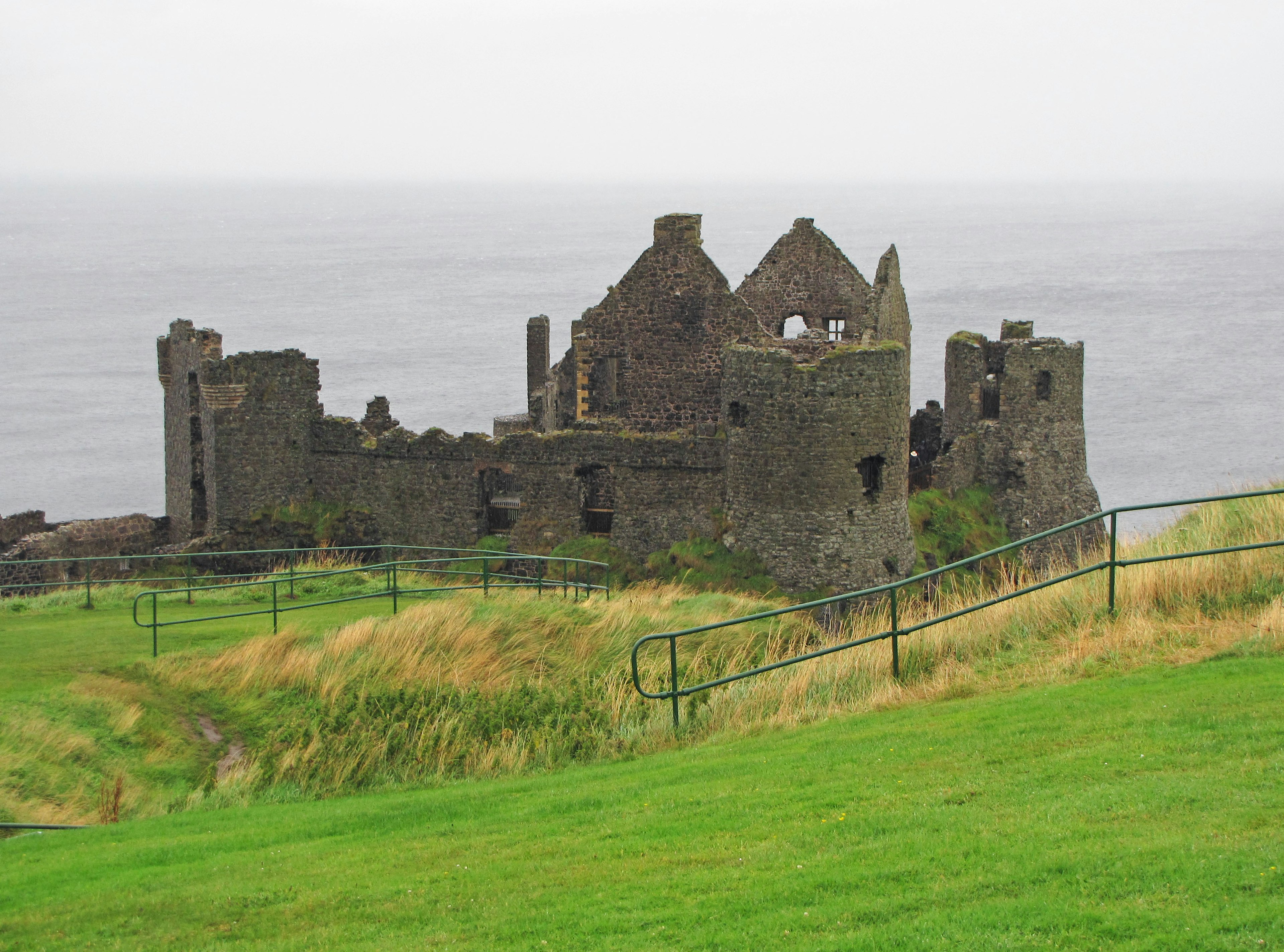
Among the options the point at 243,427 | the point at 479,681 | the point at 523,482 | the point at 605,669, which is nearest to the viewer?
the point at 479,681

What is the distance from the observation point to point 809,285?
1357 inches

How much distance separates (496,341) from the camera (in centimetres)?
11162

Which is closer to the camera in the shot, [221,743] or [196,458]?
[221,743]

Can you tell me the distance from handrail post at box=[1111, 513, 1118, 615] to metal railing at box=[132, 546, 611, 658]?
9.06 metres

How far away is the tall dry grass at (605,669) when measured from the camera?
1377cm

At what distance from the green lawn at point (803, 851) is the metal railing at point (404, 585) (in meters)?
7.38

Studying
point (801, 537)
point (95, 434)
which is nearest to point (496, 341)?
point (95, 434)

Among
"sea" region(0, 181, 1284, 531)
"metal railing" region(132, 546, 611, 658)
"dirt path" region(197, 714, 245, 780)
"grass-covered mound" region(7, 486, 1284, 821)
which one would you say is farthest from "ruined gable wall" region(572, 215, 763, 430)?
"dirt path" region(197, 714, 245, 780)

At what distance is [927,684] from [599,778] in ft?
10.2

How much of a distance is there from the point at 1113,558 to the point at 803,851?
17.3 ft

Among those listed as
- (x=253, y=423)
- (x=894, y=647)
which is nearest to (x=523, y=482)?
(x=253, y=423)

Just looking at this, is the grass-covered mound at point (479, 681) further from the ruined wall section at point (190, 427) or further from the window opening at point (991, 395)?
the window opening at point (991, 395)

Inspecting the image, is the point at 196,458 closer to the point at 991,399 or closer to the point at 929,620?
the point at 991,399

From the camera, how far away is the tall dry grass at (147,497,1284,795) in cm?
1377
